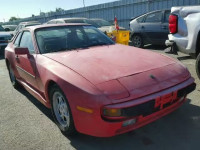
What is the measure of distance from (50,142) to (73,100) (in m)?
0.77

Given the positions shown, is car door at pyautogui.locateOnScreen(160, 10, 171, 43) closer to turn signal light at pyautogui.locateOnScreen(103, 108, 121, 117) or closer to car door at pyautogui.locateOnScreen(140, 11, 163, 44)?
car door at pyautogui.locateOnScreen(140, 11, 163, 44)

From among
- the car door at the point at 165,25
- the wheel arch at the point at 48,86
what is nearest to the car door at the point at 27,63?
the wheel arch at the point at 48,86

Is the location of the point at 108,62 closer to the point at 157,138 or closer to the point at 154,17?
the point at 157,138

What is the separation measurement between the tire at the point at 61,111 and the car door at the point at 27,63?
26.8 inches

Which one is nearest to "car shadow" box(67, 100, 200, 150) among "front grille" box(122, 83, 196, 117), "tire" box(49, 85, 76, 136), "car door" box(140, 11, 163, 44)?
"tire" box(49, 85, 76, 136)

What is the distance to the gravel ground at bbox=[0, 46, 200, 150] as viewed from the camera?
261cm

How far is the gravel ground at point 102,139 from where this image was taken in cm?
261

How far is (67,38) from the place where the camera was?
3.73 metres

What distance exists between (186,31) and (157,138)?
2.29 metres

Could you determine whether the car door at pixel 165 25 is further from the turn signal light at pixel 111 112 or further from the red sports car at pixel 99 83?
the turn signal light at pixel 111 112

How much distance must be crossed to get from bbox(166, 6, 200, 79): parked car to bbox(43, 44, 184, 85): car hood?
1.15m

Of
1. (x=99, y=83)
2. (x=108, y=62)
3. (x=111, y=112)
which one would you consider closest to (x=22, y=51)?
(x=108, y=62)

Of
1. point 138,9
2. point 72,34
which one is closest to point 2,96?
point 72,34

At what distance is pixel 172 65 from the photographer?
2893 millimetres
